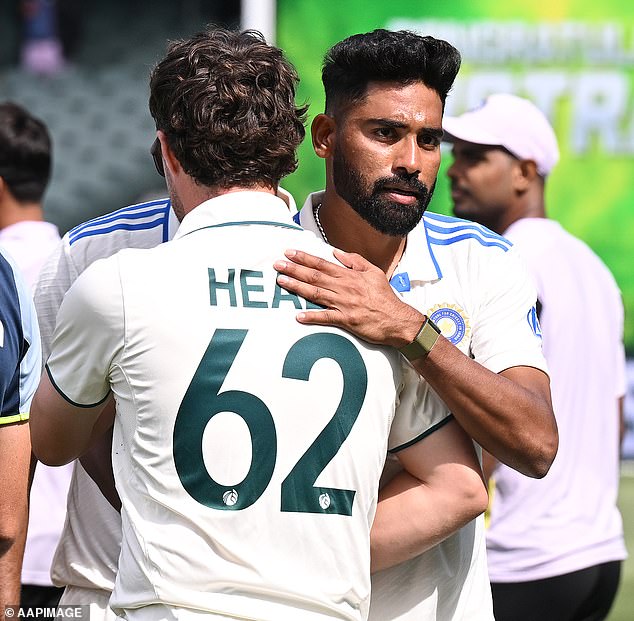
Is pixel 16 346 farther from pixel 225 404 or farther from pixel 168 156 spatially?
pixel 225 404

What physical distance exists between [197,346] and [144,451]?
0.20 m

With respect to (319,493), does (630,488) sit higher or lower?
lower


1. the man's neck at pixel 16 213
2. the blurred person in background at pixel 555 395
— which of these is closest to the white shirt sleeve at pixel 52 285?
the man's neck at pixel 16 213

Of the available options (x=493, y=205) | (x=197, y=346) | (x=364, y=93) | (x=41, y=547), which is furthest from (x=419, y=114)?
(x=41, y=547)

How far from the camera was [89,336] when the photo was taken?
6.62ft

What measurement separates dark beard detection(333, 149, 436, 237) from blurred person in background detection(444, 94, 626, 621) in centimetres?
144

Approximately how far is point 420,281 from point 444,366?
1.24 feet

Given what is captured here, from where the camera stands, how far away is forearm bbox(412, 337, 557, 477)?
2145 mm

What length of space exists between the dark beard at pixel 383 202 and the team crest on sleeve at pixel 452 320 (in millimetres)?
200

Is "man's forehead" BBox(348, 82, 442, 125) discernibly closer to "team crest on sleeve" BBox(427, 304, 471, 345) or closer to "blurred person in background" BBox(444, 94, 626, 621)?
"team crest on sleeve" BBox(427, 304, 471, 345)

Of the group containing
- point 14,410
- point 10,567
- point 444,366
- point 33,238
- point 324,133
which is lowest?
point 10,567

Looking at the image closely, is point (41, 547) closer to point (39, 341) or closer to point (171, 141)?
point (39, 341)

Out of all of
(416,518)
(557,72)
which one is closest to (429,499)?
(416,518)

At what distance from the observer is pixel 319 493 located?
2.00m
